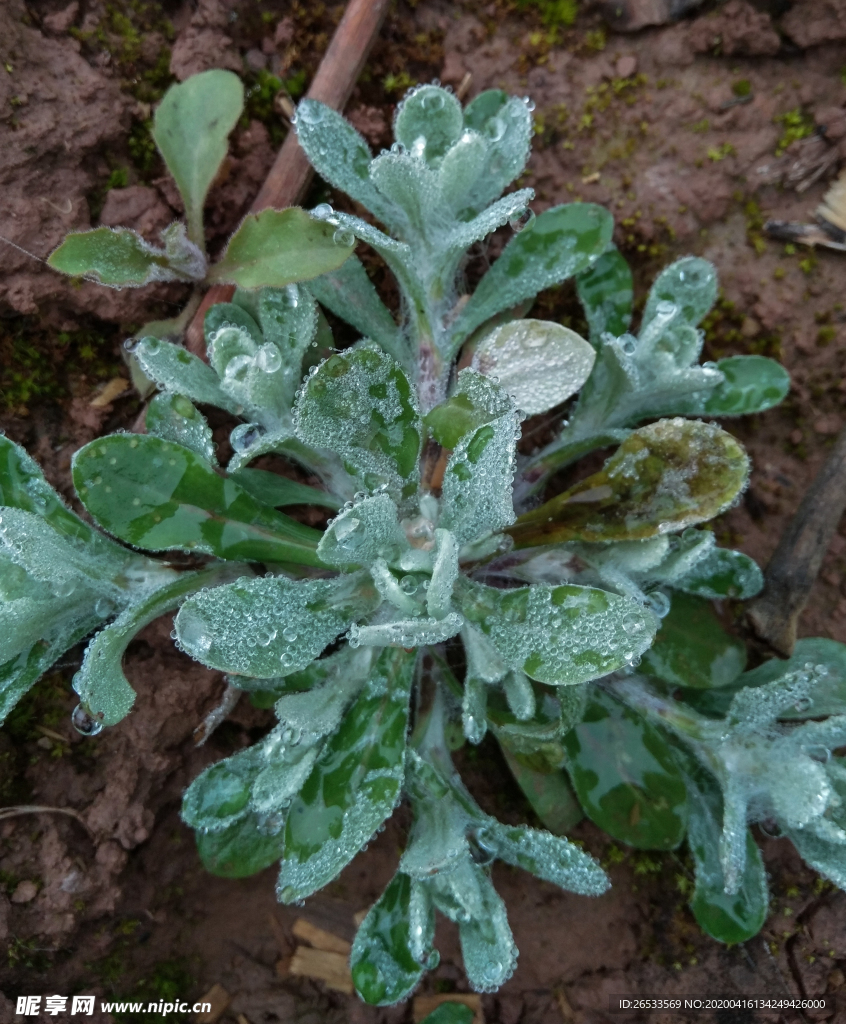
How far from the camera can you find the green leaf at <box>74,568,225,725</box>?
146cm

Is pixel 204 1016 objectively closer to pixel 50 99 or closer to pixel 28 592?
pixel 28 592

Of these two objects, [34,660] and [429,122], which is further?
[429,122]

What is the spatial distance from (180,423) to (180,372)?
113mm

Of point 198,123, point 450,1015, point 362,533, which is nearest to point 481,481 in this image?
point 362,533

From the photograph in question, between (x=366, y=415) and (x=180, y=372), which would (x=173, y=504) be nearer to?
(x=180, y=372)

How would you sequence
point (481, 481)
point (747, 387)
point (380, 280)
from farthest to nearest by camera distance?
point (380, 280)
point (747, 387)
point (481, 481)

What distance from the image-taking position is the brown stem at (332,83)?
1984 mm

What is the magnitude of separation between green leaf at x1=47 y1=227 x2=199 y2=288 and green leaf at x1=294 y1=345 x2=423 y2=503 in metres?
0.65

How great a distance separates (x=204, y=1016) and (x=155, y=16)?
264 cm

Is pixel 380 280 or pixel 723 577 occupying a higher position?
pixel 380 280

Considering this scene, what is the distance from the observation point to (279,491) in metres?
1.86

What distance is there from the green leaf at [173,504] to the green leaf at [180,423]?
0.06 meters

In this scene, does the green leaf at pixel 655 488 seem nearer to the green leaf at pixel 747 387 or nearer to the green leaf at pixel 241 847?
the green leaf at pixel 747 387

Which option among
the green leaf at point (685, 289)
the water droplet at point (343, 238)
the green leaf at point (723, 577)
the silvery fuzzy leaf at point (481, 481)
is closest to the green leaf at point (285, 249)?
the water droplet at point (343, 238)
